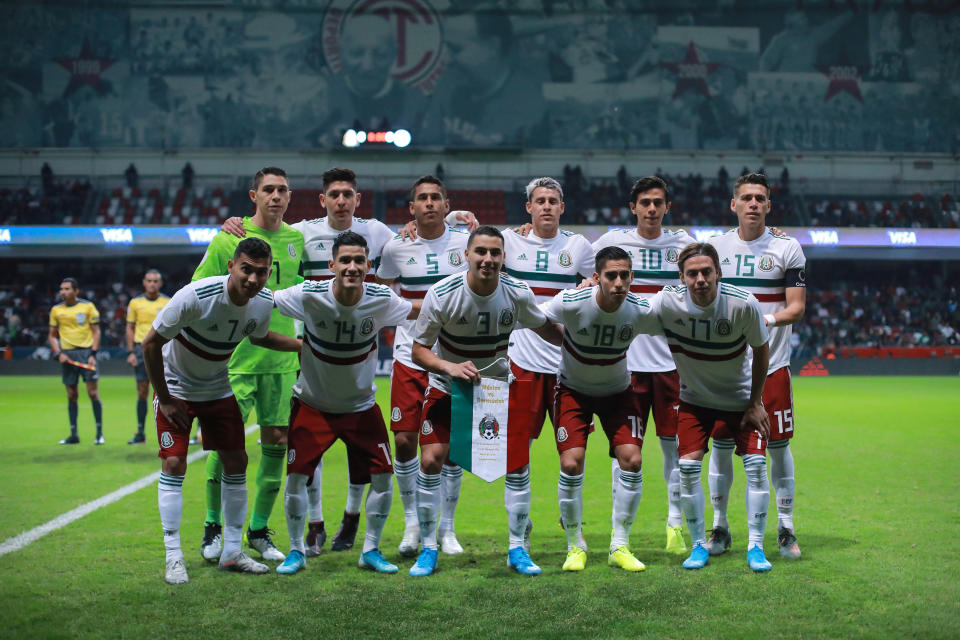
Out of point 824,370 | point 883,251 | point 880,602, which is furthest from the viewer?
point 883,251

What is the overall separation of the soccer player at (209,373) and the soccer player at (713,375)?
2515 mm

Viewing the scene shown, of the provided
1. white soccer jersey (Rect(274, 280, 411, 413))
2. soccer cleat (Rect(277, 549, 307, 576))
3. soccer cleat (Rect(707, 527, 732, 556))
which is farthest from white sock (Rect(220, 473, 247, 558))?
soccer cleat (Rect(707, 527, 732, 556))

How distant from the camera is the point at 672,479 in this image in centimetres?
665

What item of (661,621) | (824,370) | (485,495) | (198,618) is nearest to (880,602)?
(661,621)

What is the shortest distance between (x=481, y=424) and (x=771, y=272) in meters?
2.42

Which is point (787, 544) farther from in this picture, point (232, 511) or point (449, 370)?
point (232, 511)

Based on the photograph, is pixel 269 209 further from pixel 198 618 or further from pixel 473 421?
pixel 198 618

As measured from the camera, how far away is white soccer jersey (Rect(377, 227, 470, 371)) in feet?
21.7

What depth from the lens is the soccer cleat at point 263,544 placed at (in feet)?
19.4

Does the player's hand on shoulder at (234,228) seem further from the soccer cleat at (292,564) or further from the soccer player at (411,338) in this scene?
the soccer cleat at (292,564)

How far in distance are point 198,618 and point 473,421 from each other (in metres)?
1.90

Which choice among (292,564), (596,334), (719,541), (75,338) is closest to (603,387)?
(596,334)

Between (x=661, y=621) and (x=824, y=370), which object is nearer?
(x=661, y=621)

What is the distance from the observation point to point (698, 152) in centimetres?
3716
